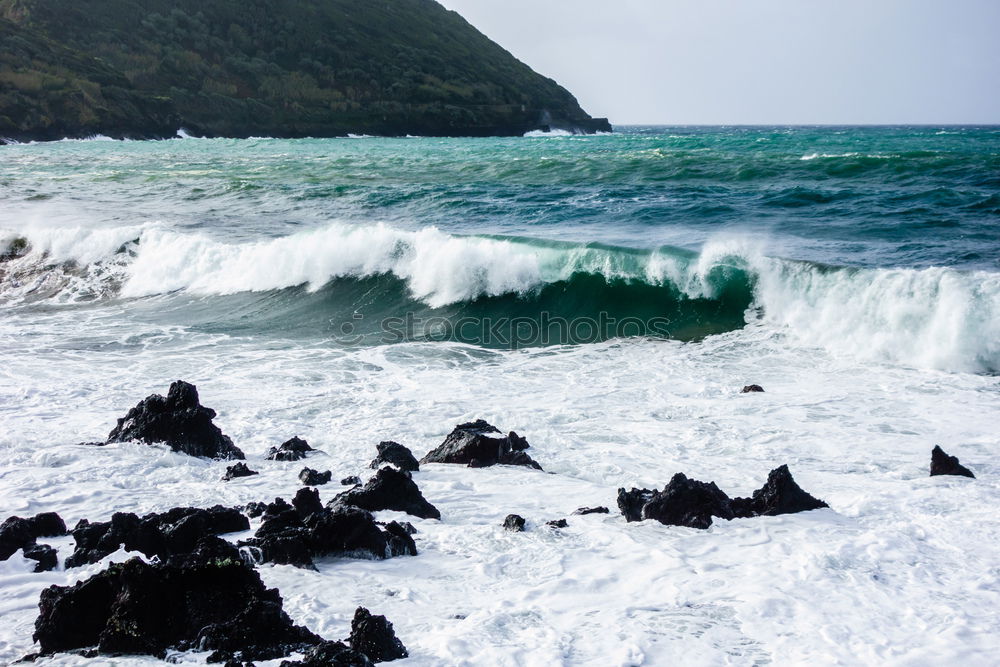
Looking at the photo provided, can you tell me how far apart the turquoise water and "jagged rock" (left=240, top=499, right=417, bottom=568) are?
7932 millimetres

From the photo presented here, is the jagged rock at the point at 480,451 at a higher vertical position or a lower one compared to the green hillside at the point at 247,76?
lower

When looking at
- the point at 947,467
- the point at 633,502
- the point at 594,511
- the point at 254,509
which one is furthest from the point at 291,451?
the point at 947,467

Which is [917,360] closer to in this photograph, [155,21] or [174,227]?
[174,227]

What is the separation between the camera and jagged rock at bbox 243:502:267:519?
5.87m

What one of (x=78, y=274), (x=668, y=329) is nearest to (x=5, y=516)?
(x=668, y=329)

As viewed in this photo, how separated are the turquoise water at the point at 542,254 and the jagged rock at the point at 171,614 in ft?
29.9

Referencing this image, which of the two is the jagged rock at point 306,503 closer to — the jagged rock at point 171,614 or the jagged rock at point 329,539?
the jagged rock at point 329,539

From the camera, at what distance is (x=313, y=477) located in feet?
22.1

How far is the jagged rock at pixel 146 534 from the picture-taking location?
197 inches

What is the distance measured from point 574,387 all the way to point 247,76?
111306 mm

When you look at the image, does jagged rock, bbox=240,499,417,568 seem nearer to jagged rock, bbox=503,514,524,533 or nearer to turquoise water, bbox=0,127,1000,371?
jagged rock, bbox=503,514,524,533

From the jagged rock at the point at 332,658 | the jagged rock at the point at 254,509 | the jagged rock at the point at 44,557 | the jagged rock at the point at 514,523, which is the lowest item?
the jagged rock at the point at 514,523

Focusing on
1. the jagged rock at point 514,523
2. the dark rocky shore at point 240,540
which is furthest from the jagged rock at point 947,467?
the jagged rock at point 514,523

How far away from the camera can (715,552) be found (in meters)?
5.32
